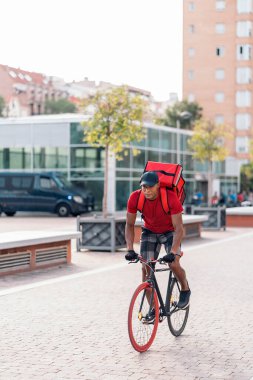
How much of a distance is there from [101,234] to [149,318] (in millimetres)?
11256

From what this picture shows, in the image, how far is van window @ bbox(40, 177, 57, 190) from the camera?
40.7m

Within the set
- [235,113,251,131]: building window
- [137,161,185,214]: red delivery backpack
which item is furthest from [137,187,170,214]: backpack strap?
[235,113,251,131]: building window

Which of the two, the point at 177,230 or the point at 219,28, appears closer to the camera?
the point at 177,230

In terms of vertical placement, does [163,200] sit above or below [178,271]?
above

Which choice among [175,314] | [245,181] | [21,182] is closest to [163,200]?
[175,314]

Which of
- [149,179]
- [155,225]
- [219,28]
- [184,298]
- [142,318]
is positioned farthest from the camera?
[219,28]

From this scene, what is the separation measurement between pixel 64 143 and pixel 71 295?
36115 mm

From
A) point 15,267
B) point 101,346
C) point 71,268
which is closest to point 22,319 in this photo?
point 101,346

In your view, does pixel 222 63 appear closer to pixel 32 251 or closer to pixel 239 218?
pixel 239 218

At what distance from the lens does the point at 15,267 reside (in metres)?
13.7

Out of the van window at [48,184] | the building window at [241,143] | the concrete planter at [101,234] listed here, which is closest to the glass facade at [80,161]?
the van window at [48,184]

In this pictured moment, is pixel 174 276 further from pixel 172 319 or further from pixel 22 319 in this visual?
pixel 22 319

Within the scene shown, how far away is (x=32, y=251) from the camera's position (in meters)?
14.2

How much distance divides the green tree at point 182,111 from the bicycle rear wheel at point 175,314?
80.5 metres
